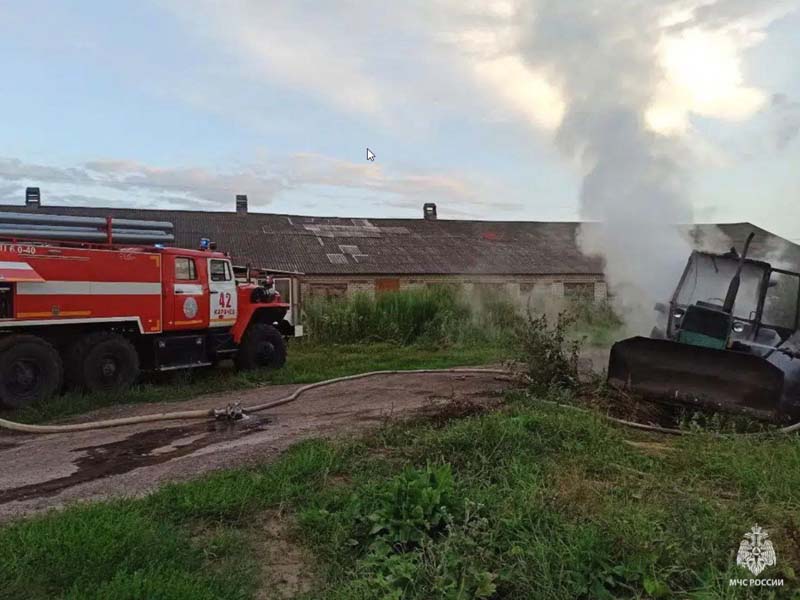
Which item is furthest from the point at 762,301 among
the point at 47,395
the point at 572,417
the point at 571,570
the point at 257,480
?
the point at 47,395

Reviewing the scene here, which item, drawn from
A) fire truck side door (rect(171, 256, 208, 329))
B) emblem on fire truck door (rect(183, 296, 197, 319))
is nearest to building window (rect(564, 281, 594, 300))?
fire truck side door (rect(171, 256, 208, 329))

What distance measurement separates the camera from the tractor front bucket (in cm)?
732

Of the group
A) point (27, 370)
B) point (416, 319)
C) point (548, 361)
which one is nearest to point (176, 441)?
point (27, 370)

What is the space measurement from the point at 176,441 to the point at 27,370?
3619 millimetres

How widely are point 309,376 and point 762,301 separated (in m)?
8.03

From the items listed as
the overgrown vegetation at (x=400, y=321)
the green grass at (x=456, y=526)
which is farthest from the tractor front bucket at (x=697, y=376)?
the overgrown vegetation at (x=400, y=321)

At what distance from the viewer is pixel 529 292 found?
29938 mm

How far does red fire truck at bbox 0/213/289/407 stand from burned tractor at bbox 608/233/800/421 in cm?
757

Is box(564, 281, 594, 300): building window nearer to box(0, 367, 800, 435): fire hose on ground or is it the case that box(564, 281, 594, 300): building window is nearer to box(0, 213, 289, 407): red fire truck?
box(0, 213, 289, 407): red fire truck

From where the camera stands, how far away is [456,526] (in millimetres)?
4090

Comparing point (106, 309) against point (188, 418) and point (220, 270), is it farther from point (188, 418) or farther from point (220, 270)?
point (188, 418)

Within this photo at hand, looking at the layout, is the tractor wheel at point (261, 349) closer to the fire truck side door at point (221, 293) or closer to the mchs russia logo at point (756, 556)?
the fire truck side door at point (221, 293)

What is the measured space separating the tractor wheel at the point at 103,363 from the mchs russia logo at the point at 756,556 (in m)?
9.56

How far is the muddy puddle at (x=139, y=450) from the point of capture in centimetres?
578
